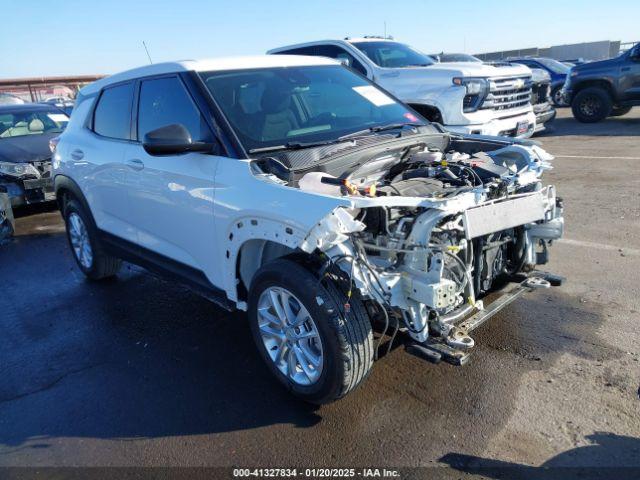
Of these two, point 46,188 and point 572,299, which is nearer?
point 572,299

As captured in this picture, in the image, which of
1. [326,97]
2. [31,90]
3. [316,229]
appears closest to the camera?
[316,229]

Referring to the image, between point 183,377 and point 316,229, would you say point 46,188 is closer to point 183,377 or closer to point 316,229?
point 183,377

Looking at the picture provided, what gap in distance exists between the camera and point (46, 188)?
28.9 ft

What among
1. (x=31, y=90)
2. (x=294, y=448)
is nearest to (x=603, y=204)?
(x=294, y=448)

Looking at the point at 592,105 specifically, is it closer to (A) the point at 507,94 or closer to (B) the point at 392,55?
(A) the point at 507,94

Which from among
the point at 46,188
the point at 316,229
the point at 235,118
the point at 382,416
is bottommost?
the point at 382,416

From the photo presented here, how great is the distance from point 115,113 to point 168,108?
100 centimetres

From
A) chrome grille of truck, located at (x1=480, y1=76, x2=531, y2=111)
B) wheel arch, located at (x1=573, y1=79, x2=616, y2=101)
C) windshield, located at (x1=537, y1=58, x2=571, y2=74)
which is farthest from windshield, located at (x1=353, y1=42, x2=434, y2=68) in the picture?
windshield, located at (x1=537, y1=58, x2=571, y2=74)

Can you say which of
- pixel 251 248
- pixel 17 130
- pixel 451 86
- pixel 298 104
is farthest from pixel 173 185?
pixel 17 130

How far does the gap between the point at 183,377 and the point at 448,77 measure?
6.55m

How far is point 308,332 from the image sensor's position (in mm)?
3127

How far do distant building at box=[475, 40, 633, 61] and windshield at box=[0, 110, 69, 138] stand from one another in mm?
36253

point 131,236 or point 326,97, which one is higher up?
point 326,97

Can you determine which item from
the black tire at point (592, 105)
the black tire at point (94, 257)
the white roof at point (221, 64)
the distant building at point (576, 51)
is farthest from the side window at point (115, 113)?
the distant building at point (576, 51)
